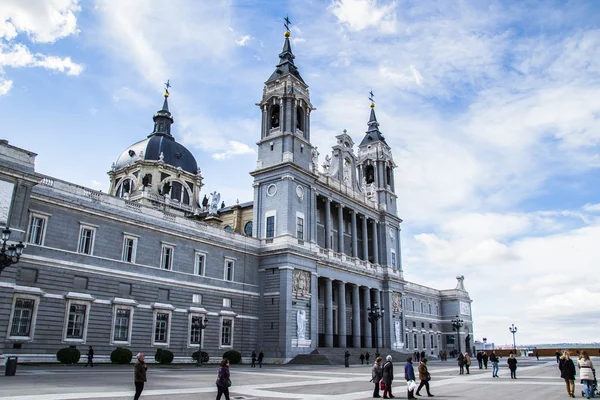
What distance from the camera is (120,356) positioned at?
3325 centimetres

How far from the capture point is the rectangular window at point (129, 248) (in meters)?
37.0

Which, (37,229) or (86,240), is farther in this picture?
(86,240)

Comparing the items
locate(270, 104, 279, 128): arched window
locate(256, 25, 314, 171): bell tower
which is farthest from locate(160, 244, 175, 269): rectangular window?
locate(270, 104, 279, 128): arched window

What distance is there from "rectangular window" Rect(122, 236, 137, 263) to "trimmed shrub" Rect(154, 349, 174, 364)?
7.03 m

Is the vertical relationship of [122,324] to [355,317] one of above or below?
below

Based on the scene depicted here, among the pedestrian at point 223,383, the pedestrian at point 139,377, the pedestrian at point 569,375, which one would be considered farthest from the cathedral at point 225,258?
the pedestrian at point 569,375

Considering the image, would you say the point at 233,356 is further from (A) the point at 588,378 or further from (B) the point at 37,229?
(A) the point at 588,378

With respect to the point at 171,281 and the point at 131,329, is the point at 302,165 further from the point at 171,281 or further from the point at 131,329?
the point at 131,329

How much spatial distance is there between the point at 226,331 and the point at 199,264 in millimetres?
6700

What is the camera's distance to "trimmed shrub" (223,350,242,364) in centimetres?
4143

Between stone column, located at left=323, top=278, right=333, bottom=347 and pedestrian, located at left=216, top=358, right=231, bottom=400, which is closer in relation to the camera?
pedestrian, located at left=216, top=358, right=231, bottom=400

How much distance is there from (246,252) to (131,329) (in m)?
14.7

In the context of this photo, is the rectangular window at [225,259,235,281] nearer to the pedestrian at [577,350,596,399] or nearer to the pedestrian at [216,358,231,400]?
the pedestrian at [216,358,231,400]

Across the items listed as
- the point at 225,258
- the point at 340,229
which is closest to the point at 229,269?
the point at 225,258
